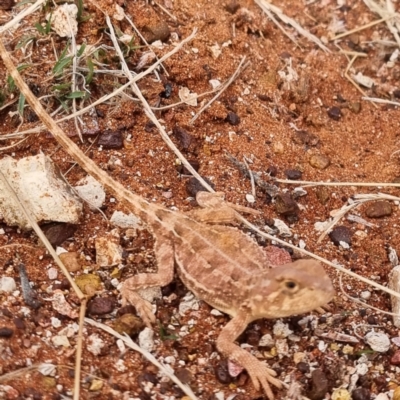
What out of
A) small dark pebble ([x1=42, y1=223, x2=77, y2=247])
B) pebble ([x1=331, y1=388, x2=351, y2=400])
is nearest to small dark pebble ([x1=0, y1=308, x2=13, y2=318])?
small dark pebble ([x1=42, y1=223, x2=77, y2=247])

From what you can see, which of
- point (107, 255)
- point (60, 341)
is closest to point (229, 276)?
point (107, 255)

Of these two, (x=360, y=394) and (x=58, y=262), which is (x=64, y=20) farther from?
(x=360, y=394)

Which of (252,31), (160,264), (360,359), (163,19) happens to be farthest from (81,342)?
(252,31)

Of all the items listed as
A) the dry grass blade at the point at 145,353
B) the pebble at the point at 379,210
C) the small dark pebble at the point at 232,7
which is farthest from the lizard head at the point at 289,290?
the small dark pebble at the point at 232,7

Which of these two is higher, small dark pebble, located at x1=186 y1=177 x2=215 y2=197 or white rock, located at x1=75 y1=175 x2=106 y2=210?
white rock, located at x1=75 y1=175 x2=106 y2=210

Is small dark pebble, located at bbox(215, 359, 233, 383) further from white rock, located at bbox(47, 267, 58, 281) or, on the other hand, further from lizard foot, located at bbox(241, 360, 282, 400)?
white rock, located at bbox(47, 267, 58, 281)

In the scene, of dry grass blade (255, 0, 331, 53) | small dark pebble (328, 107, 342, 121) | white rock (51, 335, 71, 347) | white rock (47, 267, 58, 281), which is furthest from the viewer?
dry grass blade (255, 0, 331, 53)

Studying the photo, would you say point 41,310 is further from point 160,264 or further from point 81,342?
point 160,264
